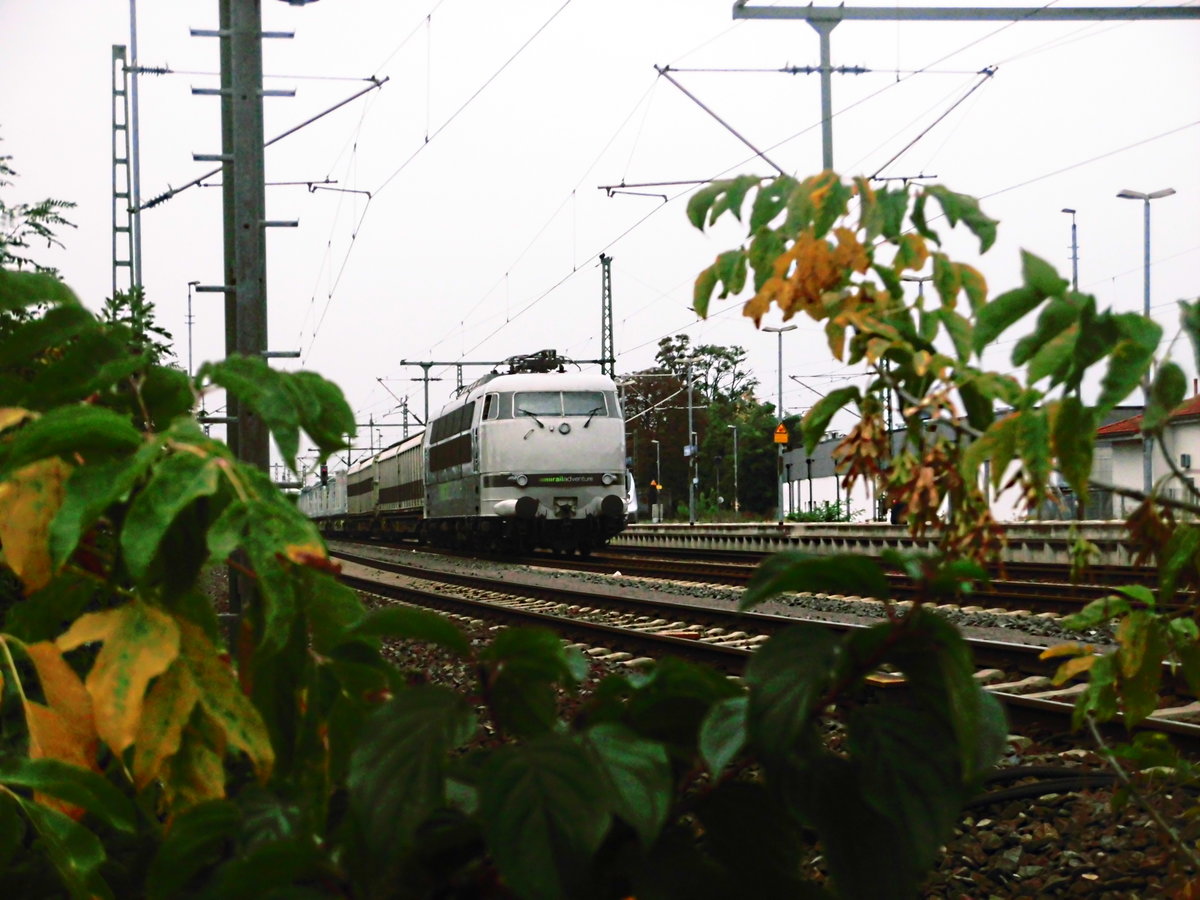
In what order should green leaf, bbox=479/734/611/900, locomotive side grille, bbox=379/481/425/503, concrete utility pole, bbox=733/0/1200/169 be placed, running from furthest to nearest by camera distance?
1. locomotive side grille, bbox=379/481/425/503
2. concrete utility pole, bbox=733/0/1200/169
3. green leaf, bbox=479/734/611/900

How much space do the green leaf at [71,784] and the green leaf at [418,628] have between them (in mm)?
331

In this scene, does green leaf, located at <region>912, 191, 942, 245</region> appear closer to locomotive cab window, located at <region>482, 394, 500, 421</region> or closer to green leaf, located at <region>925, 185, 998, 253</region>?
green leaf, located at <region>925, 185, 998, 253</region>

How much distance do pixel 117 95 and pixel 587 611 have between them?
59.4 ft

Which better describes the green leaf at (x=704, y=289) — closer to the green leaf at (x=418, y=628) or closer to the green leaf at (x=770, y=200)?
the green leaf at (x=770, y=200)

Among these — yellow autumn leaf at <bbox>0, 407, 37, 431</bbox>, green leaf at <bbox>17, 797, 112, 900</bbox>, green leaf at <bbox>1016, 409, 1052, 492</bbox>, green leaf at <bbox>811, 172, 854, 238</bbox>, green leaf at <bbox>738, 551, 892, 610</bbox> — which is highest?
green leaf at <bbox>811, 172, 854, 238</bbox>

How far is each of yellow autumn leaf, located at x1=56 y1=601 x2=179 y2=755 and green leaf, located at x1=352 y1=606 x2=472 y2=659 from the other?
0.16 metres

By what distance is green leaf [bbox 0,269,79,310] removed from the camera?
1.13m

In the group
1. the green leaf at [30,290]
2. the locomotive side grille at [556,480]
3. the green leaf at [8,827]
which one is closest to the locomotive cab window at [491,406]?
the locomotive side grille at [556,480]

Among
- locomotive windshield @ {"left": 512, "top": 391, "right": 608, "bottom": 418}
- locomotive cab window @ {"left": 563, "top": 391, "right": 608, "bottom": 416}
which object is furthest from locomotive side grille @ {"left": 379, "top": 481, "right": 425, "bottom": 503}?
locomotive cab window @ {"left": 563, "top": 391, "right": 608, "bottom": 416}

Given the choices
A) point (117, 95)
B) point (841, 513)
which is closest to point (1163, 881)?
point (117, 95)

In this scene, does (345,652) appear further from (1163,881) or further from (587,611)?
(587,611)

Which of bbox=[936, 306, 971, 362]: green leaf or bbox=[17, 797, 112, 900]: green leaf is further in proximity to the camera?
bbox=[936, 306, 971, 362]: green leaf

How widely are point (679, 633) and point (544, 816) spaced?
33.0ft

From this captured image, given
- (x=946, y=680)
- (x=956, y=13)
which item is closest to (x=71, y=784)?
(x=946, y=680)
